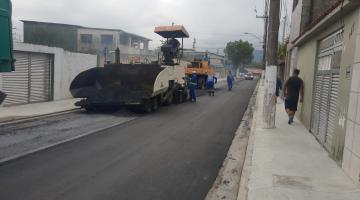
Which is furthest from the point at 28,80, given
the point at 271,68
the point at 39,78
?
the point at 271,68

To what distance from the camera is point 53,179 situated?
20.2 feet

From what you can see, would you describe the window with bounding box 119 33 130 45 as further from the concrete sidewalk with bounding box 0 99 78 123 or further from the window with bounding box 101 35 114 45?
the concrete sidewalk with bounding box 0 99 78 123

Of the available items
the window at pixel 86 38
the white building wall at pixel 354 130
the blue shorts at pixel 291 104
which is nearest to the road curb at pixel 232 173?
the white building wall at pixel 354 130

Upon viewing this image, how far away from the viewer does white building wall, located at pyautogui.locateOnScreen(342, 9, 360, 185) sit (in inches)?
227

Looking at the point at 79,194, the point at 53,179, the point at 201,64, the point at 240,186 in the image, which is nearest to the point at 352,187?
the point at 240,186

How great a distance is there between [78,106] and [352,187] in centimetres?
1184

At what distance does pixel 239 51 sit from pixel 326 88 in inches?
3013

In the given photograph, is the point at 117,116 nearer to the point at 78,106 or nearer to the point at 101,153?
the point at 78,106

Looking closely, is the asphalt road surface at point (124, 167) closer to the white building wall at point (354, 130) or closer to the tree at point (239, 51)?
the white building wall at point (354, 130)

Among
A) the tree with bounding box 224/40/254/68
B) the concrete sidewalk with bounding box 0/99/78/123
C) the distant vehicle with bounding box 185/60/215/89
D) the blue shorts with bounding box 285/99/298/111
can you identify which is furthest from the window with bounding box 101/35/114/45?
the blue shorts with bounding box 285/99/298/111

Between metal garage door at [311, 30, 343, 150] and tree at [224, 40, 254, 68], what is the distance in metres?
74.7

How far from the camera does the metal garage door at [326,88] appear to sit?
802cm

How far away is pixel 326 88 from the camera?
907cm

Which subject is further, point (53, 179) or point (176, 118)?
point (176, 118)
